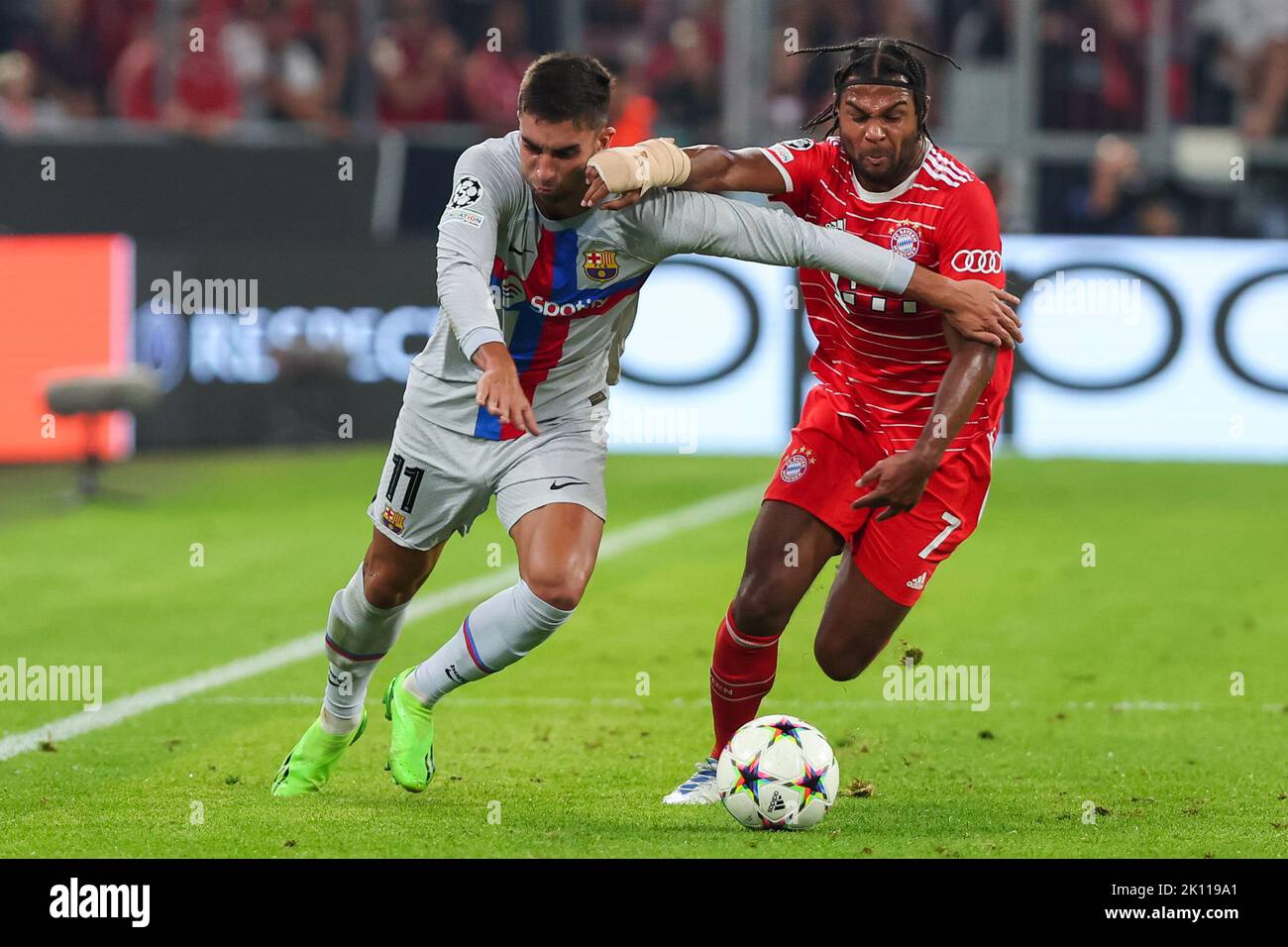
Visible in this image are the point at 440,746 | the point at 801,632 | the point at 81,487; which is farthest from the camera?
the point at 81,487

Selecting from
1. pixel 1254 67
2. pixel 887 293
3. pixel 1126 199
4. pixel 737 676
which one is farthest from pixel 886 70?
pixel 1254 67

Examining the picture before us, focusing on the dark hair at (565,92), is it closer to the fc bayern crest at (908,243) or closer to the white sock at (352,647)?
the fc bayern crest at (908,243)

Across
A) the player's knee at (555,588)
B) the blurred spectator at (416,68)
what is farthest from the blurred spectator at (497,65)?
the player's knee at (555,588)

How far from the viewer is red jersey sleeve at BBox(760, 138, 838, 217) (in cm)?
610

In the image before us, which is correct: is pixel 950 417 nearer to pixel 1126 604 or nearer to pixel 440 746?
pixel 440 746

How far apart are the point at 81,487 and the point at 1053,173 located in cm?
731

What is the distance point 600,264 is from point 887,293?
0.84 meters

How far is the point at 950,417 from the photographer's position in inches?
228

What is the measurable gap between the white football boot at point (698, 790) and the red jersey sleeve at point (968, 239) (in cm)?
163

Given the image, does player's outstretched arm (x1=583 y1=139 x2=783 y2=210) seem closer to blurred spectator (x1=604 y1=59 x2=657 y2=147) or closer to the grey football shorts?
the grey football shorts

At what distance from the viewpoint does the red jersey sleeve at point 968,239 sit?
5.92 meters

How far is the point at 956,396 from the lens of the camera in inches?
229
